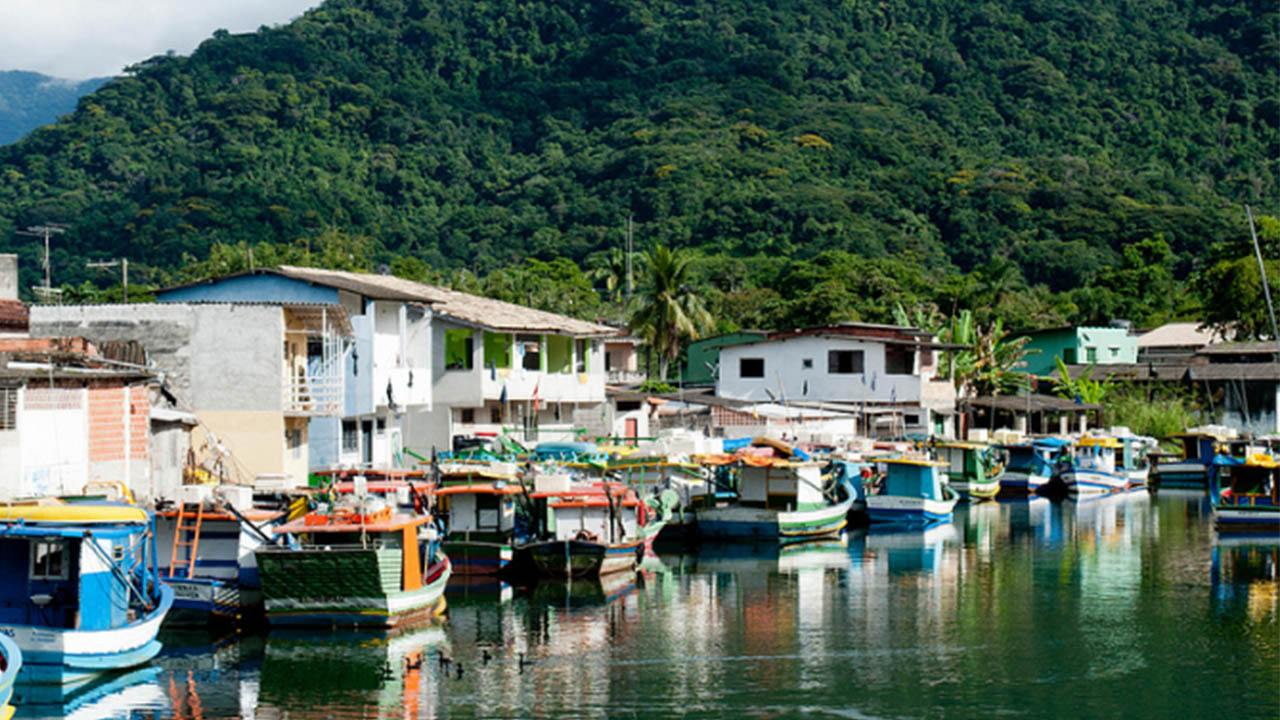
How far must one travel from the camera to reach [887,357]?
6956 cm

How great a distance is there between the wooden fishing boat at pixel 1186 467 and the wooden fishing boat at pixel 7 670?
62.5 meters

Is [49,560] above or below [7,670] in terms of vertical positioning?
above

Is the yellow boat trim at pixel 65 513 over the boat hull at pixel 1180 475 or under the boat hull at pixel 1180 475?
over

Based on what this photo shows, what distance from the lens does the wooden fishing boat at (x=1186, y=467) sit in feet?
238

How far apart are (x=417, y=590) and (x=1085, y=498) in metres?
42.7

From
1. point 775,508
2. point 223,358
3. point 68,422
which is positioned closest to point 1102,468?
point 775,508

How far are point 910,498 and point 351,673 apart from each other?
28663 millimetres

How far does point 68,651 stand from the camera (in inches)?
942

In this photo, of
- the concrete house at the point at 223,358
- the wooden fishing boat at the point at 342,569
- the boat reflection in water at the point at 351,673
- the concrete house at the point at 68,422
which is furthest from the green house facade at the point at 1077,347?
the boat reflection in water at the point at 351,673

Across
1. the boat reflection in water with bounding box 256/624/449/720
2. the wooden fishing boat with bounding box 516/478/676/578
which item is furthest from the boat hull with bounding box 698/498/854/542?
the boat reflection in water with bounding box 256/624/449/720

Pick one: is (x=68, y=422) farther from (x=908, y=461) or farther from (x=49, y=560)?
(x=908, y=461)

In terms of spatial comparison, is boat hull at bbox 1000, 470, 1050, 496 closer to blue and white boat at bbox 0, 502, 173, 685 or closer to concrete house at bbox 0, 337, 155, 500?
concrete house at bbox 0, 337, 155, 500

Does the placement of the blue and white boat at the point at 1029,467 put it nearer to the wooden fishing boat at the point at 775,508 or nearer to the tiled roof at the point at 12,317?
the wooden fishing boat at the point at 775,508

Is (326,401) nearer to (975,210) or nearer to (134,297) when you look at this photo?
(134,297)
